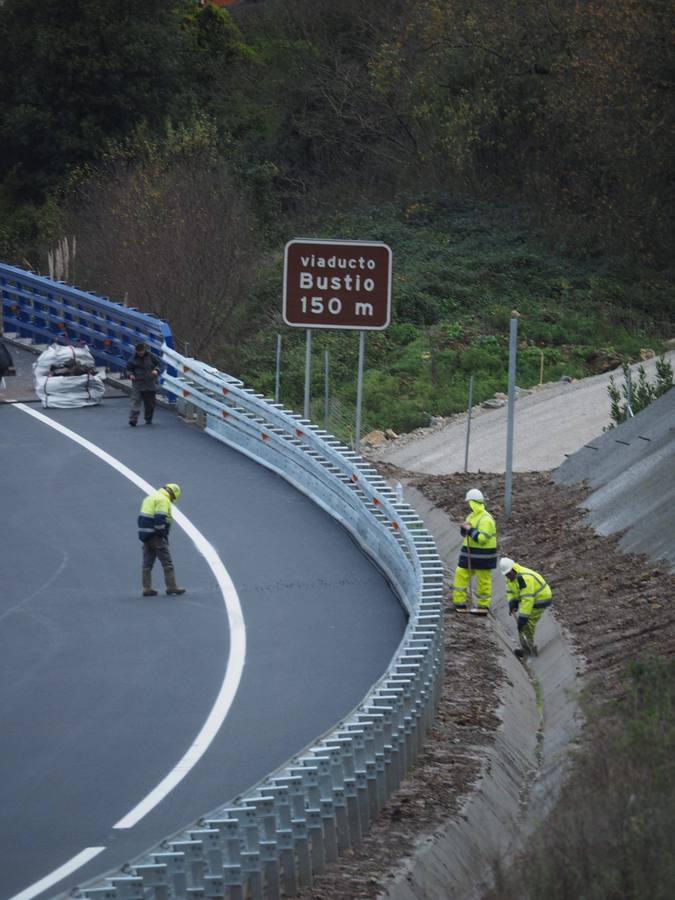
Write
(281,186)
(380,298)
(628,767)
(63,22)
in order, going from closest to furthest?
(628,767), (380,298), (63,22), (281,186)

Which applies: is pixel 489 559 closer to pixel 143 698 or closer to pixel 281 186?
pixel 143 698

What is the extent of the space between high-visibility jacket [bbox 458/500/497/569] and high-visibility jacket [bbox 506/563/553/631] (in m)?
0.62

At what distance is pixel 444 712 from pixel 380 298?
842 centimetres

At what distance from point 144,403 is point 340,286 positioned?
621 centimetres

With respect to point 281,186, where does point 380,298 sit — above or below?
above

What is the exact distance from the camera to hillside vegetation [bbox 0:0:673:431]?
124 ft

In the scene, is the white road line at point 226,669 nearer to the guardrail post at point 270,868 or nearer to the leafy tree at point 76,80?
the guardrail post at point 270,868

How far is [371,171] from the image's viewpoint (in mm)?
56531

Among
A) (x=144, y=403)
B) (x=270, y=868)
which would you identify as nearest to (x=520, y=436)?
(x=144, y=403)

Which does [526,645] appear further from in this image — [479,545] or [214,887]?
[214,887]

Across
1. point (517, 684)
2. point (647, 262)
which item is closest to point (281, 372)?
point (647, 262)


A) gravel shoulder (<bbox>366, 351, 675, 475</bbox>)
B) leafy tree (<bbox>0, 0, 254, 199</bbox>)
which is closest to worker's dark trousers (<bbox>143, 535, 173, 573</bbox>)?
gravel shoulder (<bbox>366, 351, 675, 475</bbox>)

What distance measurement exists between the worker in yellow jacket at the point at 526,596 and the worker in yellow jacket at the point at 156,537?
391 cm

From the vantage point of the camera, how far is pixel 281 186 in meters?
58.2
